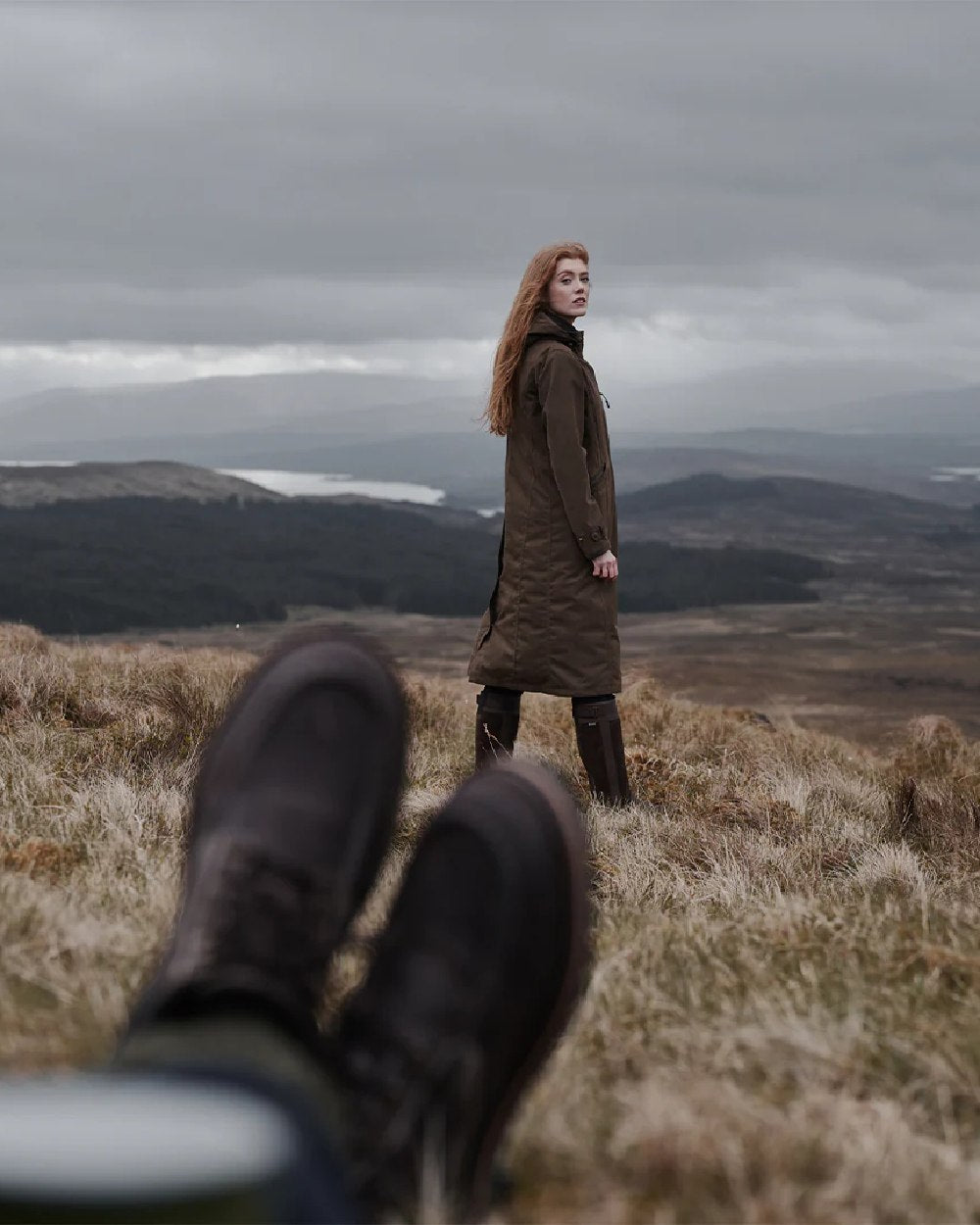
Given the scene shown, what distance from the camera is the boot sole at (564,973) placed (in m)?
2.02

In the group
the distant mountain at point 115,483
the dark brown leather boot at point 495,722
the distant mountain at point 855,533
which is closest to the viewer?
the dark brown leather boot at point 495,722

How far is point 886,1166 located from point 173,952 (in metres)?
1.11

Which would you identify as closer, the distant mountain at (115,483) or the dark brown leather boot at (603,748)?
the dark brown leather boot at (603,748)

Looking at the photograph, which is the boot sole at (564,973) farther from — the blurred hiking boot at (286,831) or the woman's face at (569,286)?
the woman's face at (569,286)

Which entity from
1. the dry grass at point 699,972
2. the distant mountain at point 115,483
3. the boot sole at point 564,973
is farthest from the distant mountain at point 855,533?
the boot sole at point 564,973

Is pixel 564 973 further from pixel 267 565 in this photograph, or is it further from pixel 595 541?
pixel 267 565

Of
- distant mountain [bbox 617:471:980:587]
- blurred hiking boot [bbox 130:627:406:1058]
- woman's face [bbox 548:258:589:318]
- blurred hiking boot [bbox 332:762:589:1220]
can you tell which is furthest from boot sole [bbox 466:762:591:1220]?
distant mountain [bbox 617:471:980:587]

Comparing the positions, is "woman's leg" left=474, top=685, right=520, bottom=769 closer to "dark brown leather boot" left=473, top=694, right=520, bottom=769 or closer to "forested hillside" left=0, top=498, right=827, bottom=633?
"dark brown leather boot" left=473, top=694, right=520, bottom=769

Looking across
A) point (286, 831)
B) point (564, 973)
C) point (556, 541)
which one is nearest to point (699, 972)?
point (564, 973)

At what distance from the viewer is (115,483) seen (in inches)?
5743

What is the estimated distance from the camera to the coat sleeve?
5.70 m

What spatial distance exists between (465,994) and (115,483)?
149923 millimetres

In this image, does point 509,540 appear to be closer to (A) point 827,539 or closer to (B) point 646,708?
(B) point 646,708

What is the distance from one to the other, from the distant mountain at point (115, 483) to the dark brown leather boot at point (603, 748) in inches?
5479
